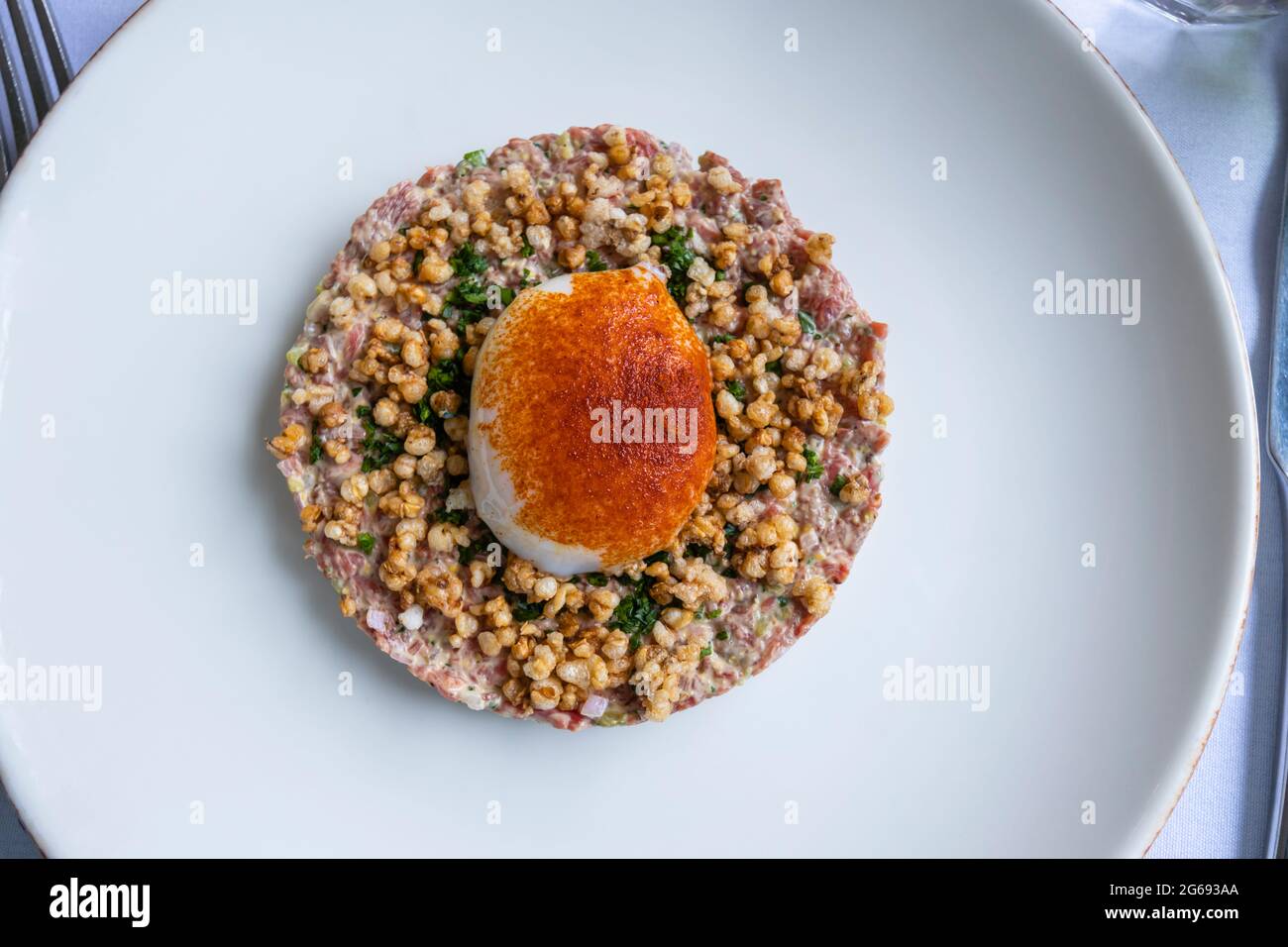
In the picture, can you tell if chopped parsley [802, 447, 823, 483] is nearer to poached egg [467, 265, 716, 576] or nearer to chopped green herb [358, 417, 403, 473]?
poached egg [467, 265, 716, 576]

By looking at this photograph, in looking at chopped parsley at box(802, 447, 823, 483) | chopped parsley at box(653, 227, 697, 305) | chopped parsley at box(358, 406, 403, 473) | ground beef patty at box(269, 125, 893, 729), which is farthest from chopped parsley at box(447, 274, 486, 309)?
chopped parsley at box(802, 447, 823, 483)

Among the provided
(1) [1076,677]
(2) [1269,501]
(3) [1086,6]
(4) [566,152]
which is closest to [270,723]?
(4) [566,152]

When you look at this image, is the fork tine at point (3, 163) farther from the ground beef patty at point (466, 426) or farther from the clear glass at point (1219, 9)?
the clear glass at point (1219, 9)

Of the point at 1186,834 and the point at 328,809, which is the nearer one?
the point at 328,809

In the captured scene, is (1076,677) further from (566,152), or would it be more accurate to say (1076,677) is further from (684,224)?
(566,152)

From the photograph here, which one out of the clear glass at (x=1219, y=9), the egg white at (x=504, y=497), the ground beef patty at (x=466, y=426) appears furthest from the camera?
the clear glass at (x=1219, y=9)

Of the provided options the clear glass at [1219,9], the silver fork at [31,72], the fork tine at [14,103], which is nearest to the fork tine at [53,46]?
the silver fork at [31,72]
